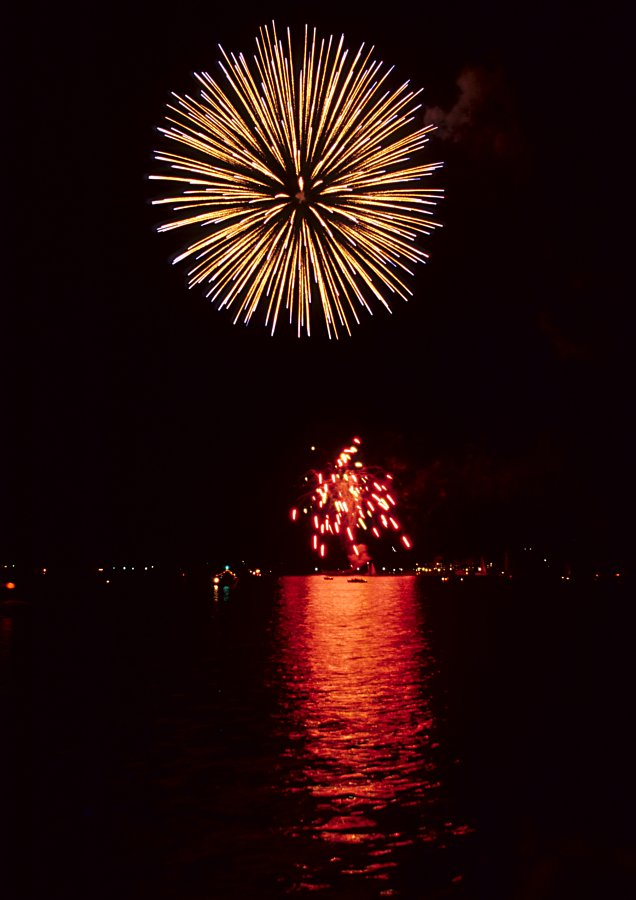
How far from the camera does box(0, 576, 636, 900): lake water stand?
24.3 feet

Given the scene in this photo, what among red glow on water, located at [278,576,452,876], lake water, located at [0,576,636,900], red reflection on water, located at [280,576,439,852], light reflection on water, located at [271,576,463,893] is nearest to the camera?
lake water, located at [0,576,636,900]

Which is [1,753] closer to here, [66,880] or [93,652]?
[66,880]

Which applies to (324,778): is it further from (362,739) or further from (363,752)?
(362,739)

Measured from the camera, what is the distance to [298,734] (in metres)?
13.7

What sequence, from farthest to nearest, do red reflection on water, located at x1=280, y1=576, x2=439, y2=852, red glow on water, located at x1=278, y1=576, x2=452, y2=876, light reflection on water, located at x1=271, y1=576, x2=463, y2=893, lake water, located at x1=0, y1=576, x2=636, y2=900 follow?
red reflection on water, located at x1=280, y1=576, x2=439, y2=852
red glow on water, located at x1=278, y1=576, x2=452, y2=876
light reflection on water, located at x1=271, y1=576, x2=463, y2=893
lake water, located at x1=0, y1=576, x2=636, y2=900

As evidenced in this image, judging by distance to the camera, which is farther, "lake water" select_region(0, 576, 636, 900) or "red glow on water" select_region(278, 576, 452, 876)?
"red glow on water" select_region(278, 576, 452, 876)

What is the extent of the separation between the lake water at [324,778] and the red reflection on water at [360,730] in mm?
48

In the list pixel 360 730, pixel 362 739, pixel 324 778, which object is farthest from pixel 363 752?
pixel 360 730

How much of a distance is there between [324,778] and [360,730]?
3.04 metres

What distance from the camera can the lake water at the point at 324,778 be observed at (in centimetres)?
740

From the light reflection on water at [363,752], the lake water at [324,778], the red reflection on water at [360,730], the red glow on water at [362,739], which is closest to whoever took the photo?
the lake water at [324,778]

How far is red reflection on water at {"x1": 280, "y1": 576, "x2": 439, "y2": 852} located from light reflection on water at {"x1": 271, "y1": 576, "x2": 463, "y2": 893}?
13 mm

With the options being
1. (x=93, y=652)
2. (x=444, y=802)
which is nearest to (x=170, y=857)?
(x=444, y=802)

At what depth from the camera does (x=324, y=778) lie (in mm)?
10766
